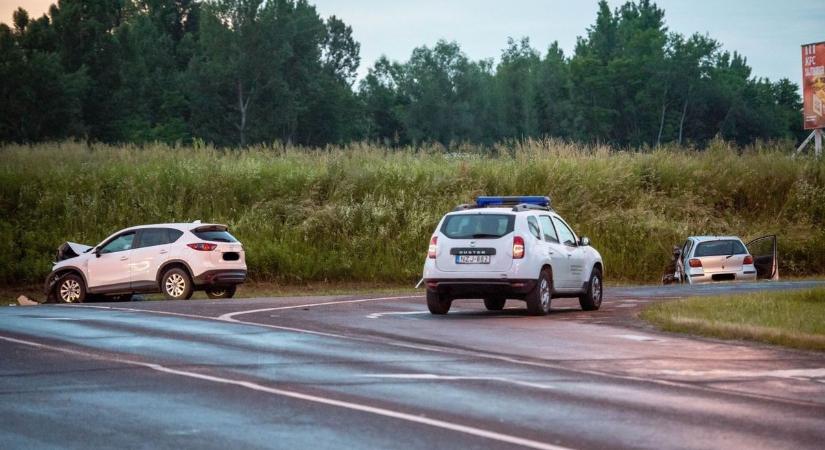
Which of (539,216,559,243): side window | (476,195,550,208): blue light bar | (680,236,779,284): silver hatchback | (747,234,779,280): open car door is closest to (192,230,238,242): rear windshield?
(476,195,550,208): blue light bar

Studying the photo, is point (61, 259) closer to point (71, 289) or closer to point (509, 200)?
point (71, 289)

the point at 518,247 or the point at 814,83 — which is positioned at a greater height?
the point at 814,83

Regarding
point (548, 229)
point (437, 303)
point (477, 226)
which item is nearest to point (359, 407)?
point (477, 226)

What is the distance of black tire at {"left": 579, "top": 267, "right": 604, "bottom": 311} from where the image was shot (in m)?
24.4

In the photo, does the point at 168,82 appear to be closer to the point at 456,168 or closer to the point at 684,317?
the point at 456,168

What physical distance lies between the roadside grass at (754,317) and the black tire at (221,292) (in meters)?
10.3

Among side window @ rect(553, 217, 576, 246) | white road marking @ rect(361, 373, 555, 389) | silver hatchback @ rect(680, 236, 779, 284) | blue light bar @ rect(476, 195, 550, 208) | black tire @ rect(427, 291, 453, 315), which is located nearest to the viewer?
white road marking @ rect(361, 373, 555, 389)

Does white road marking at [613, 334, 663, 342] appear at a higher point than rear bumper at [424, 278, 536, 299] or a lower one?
lower

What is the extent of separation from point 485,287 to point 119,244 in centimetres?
1129

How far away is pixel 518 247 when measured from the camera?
70.9 ft

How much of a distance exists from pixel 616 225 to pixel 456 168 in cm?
544

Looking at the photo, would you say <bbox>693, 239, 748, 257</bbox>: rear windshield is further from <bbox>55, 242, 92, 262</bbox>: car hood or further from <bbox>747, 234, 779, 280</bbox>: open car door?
<bbox>55, 242, 92, 262</bbox>: car hood

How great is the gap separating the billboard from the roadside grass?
33.1 m

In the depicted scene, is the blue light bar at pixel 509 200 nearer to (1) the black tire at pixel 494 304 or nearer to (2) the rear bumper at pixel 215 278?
(1) the black tire at pixel 494 304
